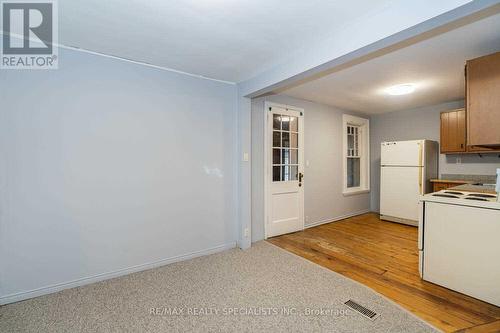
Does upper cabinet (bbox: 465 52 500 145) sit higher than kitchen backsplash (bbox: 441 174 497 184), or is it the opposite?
upper cabinet (bbox: 465 52 500 145)

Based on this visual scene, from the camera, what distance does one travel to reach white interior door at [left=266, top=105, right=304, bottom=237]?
12.6 ft

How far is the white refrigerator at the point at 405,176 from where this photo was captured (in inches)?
173

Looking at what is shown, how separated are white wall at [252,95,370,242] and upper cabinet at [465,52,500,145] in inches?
92.5

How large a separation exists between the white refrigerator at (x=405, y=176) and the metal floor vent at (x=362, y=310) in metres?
3.17

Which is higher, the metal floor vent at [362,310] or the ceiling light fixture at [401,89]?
the ceiling light fixture at [401,89]

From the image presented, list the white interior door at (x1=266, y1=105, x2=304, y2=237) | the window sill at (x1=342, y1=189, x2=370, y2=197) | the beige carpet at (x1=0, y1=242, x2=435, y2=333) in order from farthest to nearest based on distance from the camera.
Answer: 1. the window sill at (x1=342, y1=189, x2=370, y2=197)
2. the white interior door at (x1=266, y1=105, x2=304, y2=237)
3. the beige carpet at (x1=0, y1=242, x2=435, y2=333)

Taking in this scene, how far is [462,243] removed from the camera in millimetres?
2230

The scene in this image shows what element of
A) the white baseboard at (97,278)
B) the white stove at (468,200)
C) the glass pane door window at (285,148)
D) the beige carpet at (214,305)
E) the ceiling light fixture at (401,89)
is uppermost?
the ceiling light fixture at (401,89)

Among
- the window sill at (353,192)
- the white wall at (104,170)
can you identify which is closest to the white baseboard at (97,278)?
A: the white wall at (104,170)

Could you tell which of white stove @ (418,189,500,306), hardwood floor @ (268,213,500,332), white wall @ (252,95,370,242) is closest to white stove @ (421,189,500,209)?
white stove @ (418,189,500,306)

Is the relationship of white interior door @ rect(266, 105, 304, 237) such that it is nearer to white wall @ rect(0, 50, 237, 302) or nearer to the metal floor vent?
white wall @ rect(0, 50, 237, 302)

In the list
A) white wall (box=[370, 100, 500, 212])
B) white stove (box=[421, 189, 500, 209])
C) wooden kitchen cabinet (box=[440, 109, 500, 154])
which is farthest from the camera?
white wall (box=[370, 100, 500, 212])

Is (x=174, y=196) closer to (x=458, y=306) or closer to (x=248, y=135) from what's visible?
(x=248, y=135)

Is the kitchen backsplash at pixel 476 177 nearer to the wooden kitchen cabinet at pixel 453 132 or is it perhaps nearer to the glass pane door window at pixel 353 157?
the wooden kitchen cabinet at pixel 453 132
